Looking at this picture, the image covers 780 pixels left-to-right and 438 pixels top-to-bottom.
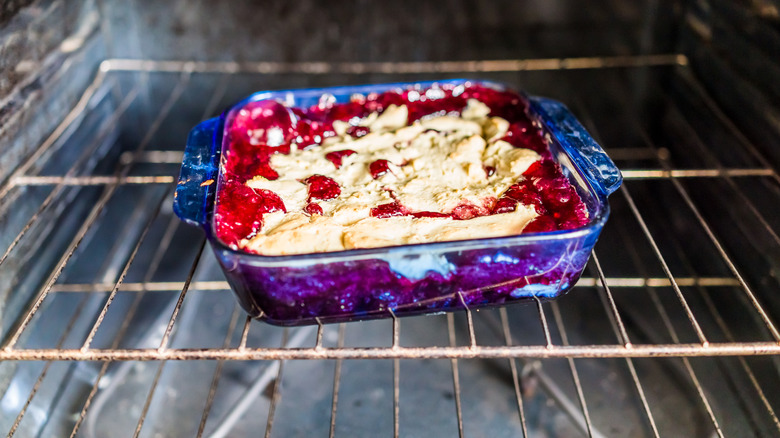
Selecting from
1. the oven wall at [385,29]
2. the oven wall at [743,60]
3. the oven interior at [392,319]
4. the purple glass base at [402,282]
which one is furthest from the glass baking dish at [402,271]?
the oven wall at [385,29]

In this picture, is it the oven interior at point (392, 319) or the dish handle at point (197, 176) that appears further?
the oven interior at point (392, 319)

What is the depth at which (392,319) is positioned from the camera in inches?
46.6

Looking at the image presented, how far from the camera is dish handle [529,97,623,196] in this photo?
0.89m

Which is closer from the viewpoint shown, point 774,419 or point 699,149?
point 774,419

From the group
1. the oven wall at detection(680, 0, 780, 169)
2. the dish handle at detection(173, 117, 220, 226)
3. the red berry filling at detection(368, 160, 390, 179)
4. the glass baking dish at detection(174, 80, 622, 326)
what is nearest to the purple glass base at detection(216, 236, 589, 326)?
the glass baking dish at detection(174, 80, 622, 326)

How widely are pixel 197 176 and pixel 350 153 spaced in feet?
0.90

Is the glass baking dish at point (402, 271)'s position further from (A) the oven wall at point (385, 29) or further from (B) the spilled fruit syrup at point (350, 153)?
(A) the oven wall at point (385, 29)

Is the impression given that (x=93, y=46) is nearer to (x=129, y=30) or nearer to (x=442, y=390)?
(x=129, y=30)

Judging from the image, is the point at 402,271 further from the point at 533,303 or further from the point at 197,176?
the point at 533,303

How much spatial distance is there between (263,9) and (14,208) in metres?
0.72

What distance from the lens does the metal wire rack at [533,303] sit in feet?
3.85

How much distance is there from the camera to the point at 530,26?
5.01 feet

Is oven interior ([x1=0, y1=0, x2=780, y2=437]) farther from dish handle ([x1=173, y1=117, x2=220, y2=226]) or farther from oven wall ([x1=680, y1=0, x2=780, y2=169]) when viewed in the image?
dish handle ([x1=173, y1=117, x2=220, y2=226])

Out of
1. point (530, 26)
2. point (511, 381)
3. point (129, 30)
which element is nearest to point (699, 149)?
point (530, 26)
